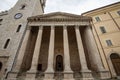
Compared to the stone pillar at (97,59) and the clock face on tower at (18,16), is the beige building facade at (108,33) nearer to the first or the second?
the stone pillar at (97,59)

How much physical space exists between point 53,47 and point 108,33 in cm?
867

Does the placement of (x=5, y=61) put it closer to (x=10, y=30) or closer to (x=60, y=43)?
(x=10, y=30)

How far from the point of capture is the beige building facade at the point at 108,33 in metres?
12.3

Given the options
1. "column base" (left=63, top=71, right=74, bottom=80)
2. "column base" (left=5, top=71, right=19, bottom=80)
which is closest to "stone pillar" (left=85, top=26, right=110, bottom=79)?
"column base" (left=63, top=71, right=74, bottom=80)

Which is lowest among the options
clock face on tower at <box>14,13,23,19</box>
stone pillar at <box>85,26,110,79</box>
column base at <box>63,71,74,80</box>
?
column base at <box>63,71,74,80</box>

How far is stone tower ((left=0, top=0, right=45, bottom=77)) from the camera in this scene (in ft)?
37.4

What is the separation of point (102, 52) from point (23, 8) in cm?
1578

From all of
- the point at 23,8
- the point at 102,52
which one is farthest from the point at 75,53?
the point at 23,8

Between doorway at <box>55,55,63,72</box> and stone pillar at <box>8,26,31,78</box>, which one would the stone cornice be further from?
doorway at <box>55,55,63,72</box>

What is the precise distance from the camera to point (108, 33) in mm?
14109

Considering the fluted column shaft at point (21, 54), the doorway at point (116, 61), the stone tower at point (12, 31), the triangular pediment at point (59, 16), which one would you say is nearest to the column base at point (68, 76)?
the fluted column shaft at point (21, 54)

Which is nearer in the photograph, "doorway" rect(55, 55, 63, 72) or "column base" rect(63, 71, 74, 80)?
"column base" rect(63, 71, 74, 80)

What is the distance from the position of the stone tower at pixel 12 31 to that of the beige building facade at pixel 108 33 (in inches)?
441

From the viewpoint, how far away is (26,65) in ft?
40.5
